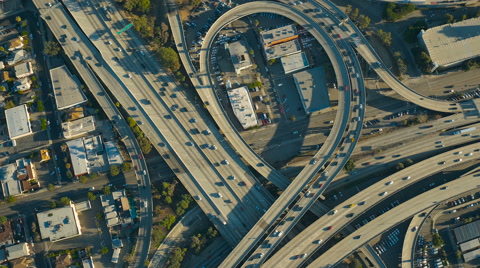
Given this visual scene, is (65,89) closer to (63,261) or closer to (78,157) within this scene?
(78,157)

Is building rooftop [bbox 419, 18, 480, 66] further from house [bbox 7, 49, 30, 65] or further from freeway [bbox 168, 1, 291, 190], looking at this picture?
house [bbox 7, 49, 30, 65]

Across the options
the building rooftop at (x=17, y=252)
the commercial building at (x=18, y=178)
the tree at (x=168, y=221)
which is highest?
the commercial building at (x=18, y=178)

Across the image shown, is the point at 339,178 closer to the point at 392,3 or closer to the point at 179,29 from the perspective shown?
the point at 392,3

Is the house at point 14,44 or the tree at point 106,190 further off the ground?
the house at point 14,44

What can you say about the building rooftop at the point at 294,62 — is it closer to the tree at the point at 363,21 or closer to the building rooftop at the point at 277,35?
the building rooftop at the point at 277,35

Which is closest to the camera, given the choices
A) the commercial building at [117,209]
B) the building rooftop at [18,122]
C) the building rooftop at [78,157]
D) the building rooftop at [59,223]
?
the building rooftop at [59,223]

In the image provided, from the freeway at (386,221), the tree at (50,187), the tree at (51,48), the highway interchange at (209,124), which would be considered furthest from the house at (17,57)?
the freeway at (386,221)

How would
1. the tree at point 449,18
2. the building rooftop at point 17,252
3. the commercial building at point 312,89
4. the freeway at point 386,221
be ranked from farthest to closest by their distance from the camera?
the tree at point 449,18, the commercial building at point 312,89, the building rooftop at point 17,252, the freeway at point 386,221
